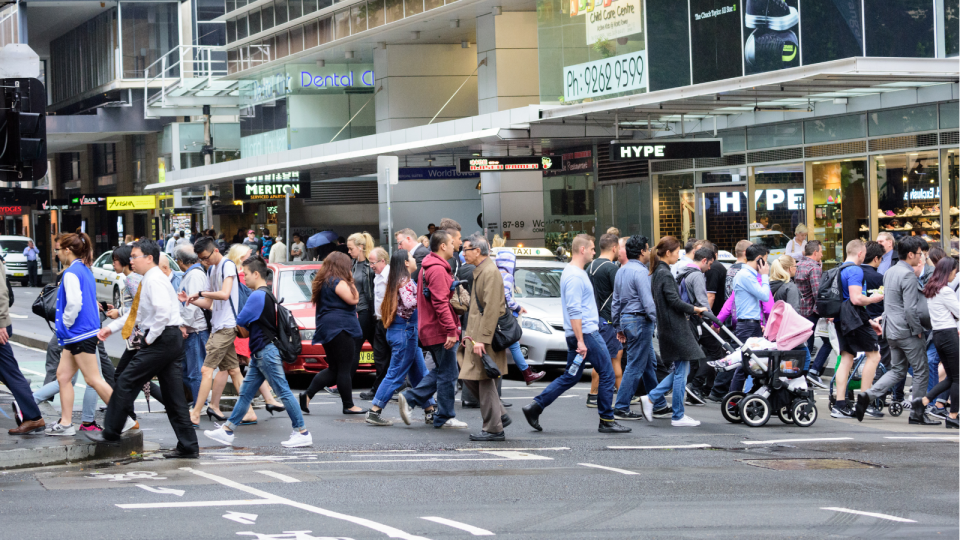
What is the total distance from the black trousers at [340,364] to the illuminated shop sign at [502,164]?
1368 centimetres

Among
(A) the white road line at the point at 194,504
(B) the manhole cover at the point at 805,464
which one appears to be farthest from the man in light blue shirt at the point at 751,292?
(A) the white road line at the point at 194,504

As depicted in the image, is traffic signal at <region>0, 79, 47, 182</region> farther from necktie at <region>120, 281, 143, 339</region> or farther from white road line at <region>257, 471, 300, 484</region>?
white road line at <region>257, 471, 300, 484</region>

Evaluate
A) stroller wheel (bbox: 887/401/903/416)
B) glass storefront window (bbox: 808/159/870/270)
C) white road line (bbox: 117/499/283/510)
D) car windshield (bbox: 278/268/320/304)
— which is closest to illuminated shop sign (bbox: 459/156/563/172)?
glass storefront window (bbox: 808/159/870/270)

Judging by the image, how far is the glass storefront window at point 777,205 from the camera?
73.5 feet

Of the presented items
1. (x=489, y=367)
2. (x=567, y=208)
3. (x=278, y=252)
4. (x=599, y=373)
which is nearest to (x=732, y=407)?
(x=599, y=373)

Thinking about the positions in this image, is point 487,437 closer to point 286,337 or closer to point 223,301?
point 286,337

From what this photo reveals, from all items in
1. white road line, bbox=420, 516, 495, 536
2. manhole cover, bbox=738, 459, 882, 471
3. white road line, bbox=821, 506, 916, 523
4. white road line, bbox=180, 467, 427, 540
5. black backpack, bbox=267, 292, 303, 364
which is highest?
black backpack, bbox=267, 292, 303, 364

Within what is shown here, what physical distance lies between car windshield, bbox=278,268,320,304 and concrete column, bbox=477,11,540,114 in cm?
1565

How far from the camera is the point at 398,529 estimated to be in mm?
6797

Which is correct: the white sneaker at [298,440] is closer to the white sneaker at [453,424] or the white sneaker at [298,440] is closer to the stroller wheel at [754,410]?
the white sneaker at [453,424]

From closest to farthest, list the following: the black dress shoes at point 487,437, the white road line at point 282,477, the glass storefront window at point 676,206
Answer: the white road line at point 282,477
the black dress shoes at point 487,437
the glass storefront window at point 676,206

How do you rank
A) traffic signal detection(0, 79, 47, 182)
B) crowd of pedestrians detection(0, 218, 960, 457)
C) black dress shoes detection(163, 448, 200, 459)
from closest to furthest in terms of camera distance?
black dress shoes detection(163, 448, 200, 459), crowd of pedestrians detection(0, 218, 960, 457), traffic signal detection(0, 79, 47, 182)

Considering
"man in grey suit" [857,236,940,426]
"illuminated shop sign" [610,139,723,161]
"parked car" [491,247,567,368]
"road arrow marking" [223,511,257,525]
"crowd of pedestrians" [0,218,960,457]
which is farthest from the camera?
"illuminated shop sign" [610,139,723,161]

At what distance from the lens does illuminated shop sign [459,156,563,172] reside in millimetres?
25344
